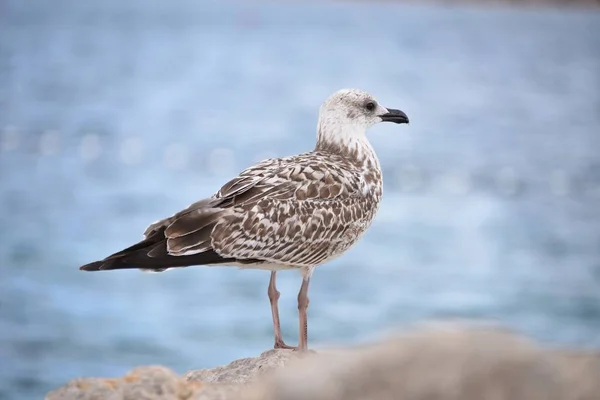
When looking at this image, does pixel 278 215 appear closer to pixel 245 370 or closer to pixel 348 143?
pixel 348 143

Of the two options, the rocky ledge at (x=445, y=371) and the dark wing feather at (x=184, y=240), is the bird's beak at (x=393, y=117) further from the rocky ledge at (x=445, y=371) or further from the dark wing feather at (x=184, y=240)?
the rocky ledge at (x=445, y=371)

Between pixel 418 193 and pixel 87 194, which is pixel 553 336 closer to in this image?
pixel 418 193

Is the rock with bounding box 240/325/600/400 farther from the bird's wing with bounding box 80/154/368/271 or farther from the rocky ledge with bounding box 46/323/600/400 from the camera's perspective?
the bird's wing with bounding box 80/154/368/271

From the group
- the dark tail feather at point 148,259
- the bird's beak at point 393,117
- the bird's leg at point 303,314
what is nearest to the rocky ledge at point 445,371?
the dark tail feather at point 148,259

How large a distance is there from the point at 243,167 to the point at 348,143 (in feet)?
123

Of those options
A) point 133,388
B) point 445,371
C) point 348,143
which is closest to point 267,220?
point 348,143

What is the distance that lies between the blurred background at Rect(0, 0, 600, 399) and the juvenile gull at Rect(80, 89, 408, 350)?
1.70m

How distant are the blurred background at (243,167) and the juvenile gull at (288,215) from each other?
1700 mm

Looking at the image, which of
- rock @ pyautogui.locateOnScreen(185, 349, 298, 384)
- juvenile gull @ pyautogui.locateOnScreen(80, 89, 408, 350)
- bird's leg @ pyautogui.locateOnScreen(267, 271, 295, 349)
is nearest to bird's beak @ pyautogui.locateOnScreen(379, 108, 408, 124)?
juvenile gull @ pyautogui.locateOnScreen(80, 89, 408, 350)

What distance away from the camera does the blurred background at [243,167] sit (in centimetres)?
2641

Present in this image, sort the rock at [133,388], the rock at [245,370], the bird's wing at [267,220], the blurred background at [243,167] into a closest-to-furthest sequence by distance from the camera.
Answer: the rock at [133,388]
the rock at [245,370]
the bird's wing at [267,220]
the blurred background at [243,167]

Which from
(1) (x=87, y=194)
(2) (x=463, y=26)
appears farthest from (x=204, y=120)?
(2) (x=463, y=26)

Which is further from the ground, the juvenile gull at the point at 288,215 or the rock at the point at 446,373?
the juvenile gull at the point at 288,215

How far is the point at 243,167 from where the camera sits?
4750 cm
